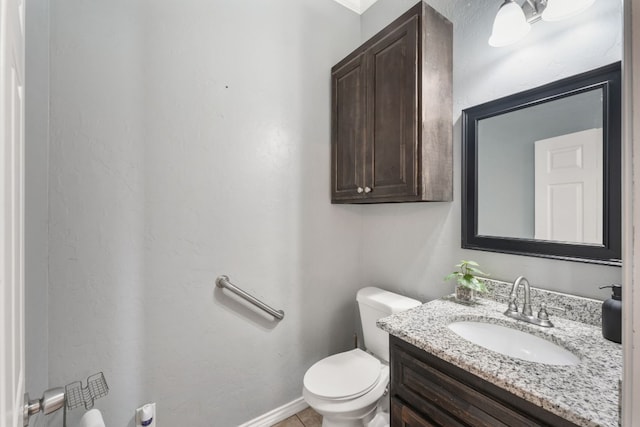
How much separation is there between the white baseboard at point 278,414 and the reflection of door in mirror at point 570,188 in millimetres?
1616

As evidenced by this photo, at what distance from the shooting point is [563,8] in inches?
39.0

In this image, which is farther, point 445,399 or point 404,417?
A: point 404,417

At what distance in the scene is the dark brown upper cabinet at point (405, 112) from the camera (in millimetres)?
1278

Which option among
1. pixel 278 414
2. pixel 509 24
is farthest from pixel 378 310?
pixel 509 24

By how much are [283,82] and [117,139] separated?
0.93 meters

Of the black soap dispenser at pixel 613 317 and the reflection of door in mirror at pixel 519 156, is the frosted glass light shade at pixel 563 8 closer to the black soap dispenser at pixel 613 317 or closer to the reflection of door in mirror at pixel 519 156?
→ the reflection of door in mirror at pixel 519 156

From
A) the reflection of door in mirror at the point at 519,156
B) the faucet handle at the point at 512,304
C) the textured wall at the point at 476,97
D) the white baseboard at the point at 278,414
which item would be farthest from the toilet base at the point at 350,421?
the reflection of door in mirror at the point at 519,156

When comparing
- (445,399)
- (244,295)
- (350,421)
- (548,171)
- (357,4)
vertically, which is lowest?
(350,421)

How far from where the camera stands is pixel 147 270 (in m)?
1.25

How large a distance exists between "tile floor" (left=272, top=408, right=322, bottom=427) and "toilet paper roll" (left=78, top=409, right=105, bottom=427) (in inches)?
36.5

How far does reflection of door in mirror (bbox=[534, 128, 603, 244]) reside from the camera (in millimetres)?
990

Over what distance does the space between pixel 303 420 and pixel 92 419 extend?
108 centimetres

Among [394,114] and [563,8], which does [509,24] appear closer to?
[563,8]

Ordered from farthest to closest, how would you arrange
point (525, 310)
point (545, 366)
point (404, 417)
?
point (525, 310) < point (404, 417) < point (545, 366)
